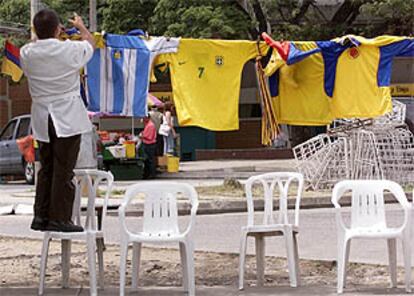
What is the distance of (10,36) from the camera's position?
32.9ft

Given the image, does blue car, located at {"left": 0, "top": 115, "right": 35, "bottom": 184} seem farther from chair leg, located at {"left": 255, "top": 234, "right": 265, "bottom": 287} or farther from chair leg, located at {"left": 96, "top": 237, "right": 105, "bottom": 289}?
chair leg, located at {"left": 255, "top": 234, "right": 265, "bottom": 287}

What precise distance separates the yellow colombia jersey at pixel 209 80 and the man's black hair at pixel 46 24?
3183 mm

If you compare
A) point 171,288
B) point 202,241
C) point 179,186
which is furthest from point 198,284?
point 202,241

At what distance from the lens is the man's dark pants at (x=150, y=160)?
2541cm

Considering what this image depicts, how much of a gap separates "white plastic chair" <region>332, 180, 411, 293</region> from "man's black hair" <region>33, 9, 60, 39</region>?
2.77 metres

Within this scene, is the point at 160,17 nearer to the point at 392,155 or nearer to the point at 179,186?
the point at 392,155

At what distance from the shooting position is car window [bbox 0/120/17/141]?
25.5 meters

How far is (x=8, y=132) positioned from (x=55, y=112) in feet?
61.2

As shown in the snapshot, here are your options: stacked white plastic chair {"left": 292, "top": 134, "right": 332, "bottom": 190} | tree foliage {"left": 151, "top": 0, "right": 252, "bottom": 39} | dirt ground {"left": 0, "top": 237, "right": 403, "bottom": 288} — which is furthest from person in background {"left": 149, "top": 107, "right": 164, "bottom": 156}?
dirt ground {"left": 0, "top": 237, "right": 403, "bottom": 288}

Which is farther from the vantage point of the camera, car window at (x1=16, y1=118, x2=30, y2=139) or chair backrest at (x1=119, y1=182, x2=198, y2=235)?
car window at (x1=16, y1=118, x2=30, y2=139)

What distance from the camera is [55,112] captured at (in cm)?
791

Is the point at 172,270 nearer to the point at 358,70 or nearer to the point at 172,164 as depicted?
the point at 358,70

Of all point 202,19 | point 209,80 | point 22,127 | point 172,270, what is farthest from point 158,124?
point 172,270

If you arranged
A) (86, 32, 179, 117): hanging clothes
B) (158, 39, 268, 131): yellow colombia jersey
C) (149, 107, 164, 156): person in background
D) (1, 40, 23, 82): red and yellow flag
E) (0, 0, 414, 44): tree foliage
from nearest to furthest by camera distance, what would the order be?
(1, 40, 23, 82): red and yellow flag
(86, 32, 179, 117): hanging clothes
(158, 39, 268, 131): yellow colombia jersey
(149, 107, 164, 156): person in background
(0, 0, 414, 44): tree foliage
